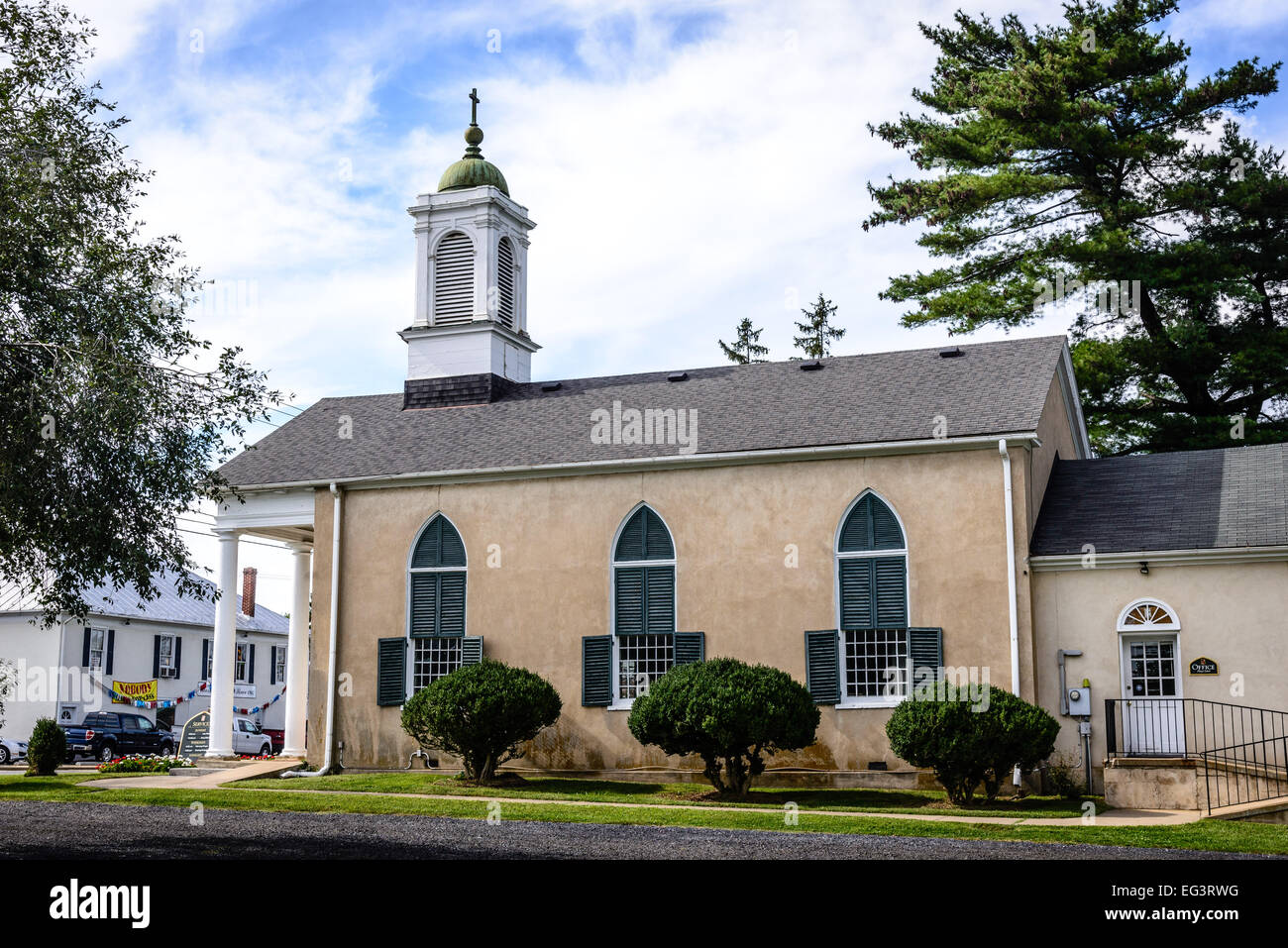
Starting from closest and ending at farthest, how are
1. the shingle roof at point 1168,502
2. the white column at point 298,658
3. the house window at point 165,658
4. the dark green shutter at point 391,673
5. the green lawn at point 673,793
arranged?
the green lawn at point 673,793 < the shingle roof at point 1168,502 < the dark green shutter at point 391,673 < the white column at point 298,658 < the house window at point 165,658

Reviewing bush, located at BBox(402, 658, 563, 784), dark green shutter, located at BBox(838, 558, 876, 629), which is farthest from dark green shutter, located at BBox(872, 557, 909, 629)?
bush, located at BBox(402, 658, 563, 784)

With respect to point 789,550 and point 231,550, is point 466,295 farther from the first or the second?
point 789,550

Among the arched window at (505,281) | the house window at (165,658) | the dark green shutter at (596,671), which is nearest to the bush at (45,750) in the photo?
the dark green shutter at (596,671)

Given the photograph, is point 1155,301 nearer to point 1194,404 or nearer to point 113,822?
point 1194,404

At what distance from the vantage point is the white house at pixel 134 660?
4238cm

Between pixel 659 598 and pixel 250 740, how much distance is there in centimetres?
2240

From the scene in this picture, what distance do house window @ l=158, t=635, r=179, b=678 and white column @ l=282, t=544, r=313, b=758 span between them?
68.1ft

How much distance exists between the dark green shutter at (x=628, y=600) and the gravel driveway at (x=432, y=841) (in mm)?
6562

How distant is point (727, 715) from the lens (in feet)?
61.7

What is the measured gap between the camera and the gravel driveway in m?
12.8

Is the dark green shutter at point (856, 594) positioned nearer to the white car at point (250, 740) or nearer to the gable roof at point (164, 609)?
the white car at point (250, 740)

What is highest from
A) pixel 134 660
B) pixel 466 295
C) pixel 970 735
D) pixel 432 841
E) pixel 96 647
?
pixel 466 295

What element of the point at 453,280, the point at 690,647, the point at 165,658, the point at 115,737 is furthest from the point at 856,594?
the point at 165,658
